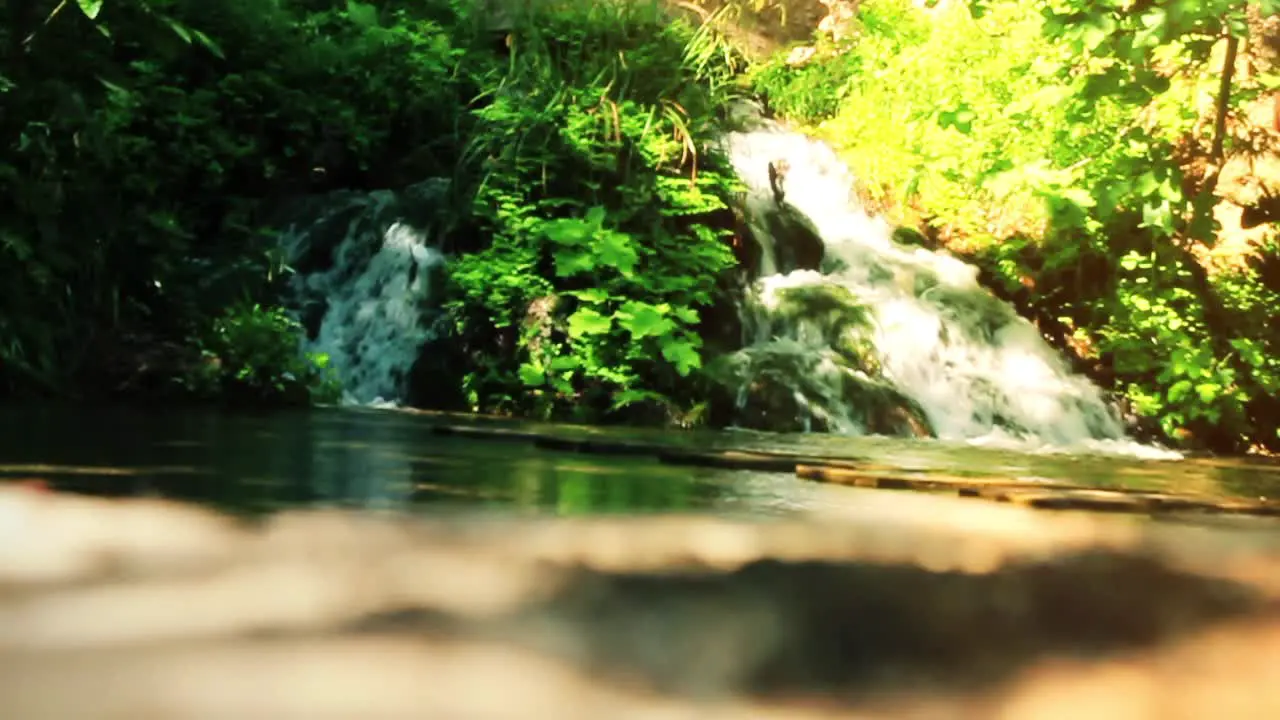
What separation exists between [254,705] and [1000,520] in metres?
1.85

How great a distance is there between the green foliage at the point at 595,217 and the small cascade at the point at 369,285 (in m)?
0.42

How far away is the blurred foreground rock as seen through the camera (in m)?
0.92

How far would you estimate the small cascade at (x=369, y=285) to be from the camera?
774cm

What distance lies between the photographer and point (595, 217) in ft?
24.2

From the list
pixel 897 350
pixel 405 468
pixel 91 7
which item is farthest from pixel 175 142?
pixel 405 468

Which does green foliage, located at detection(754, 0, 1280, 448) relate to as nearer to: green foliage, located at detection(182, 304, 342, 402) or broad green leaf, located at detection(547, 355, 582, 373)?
broad green leaf, located at detection(547, 355, 582, 373)

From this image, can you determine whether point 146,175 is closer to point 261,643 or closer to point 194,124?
point 194,124

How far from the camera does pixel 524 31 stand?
8344 mm

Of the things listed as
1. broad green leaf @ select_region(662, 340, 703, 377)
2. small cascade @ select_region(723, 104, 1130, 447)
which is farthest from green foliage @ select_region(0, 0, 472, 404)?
small cascade @ select_region(723, 104, 1130, 447)

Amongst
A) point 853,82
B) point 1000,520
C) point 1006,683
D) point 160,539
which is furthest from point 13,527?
point 853,82

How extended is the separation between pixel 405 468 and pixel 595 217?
458cm

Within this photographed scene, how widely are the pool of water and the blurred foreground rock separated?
351 millimetres

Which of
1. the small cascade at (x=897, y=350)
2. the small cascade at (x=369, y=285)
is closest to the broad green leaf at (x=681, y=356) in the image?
the small cascade at (x=897, y=350)

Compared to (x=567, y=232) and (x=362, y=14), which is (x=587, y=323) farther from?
(x=362, y=14)
